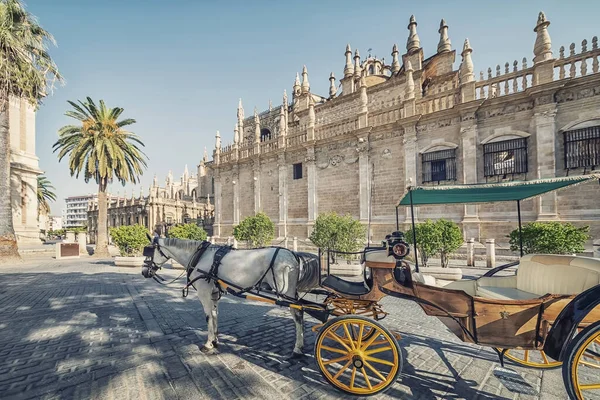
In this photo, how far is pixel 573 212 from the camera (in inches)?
441

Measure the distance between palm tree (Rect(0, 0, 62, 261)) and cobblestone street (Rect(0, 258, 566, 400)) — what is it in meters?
12.8

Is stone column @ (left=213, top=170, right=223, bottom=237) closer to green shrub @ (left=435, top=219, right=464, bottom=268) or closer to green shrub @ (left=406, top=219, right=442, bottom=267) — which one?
green shrub @ (left=406, top=219, right=442, bottom=267)

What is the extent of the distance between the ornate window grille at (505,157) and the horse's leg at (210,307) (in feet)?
47.1

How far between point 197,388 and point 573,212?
15474 mm

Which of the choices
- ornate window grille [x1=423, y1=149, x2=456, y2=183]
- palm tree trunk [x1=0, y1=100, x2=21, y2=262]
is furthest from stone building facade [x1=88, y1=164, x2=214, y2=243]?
ornate window grille [x1=423, y1=149, x2=456, y2=183]

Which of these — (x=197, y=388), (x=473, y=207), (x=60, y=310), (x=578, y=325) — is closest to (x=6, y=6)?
(x=60, y=310)

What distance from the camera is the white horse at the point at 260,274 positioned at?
386 cm

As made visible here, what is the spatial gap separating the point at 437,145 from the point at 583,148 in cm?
566

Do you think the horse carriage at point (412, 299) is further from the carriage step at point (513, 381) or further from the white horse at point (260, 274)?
the carriage step at point (513, 381)

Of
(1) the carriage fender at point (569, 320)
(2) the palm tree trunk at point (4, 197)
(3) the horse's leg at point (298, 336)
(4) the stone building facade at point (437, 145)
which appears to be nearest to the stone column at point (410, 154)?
(4) the stone building facade at point (437, 145)

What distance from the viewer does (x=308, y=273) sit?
3.97m

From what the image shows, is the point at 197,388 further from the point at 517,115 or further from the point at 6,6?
the point at 6,6

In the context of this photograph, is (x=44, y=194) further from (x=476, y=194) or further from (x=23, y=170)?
(x=476, y=194)

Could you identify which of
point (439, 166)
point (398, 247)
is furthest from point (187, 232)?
point (439, 166)
